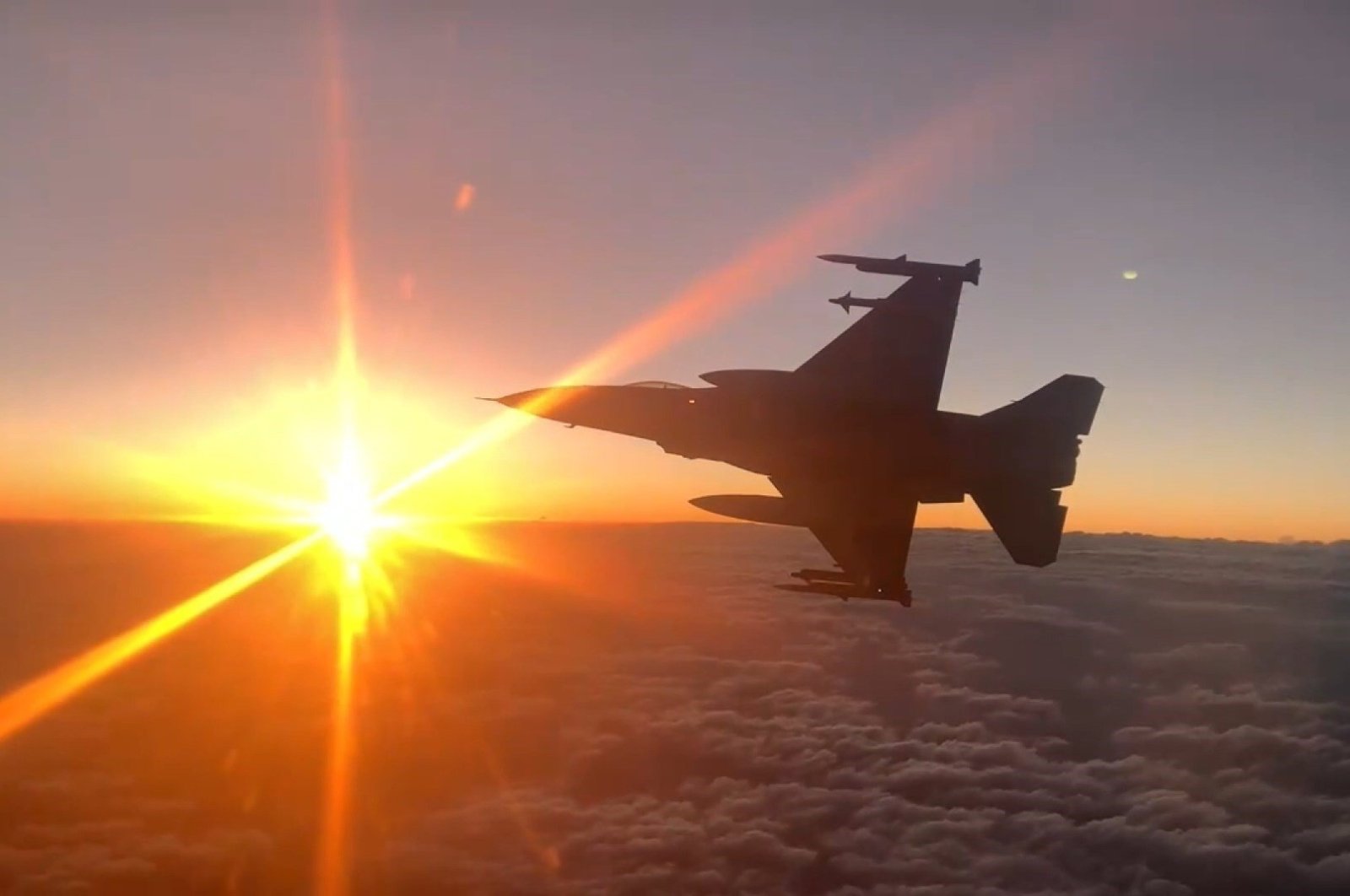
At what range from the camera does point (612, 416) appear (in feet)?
88.8

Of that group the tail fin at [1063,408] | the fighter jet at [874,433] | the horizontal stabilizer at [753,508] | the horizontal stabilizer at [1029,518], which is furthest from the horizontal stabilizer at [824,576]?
the tail fin at [1063,408]

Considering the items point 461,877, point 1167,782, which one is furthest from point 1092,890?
point 461,877

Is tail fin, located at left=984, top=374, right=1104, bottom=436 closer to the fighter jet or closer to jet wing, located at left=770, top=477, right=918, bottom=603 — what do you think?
the fighter jet

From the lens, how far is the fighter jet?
83.2 feet

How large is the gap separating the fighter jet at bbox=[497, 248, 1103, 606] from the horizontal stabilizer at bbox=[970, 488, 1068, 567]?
4cm

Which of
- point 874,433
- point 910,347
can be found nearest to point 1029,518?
point 874,433

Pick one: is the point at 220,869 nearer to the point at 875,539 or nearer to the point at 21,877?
the point at 21,877

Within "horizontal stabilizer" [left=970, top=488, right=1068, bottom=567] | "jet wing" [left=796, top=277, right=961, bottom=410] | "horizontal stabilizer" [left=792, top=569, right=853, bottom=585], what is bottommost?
"horizontal stabilizer" [left=792, top=569, right=853, bottom=585]

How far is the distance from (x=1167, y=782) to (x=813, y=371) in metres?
220

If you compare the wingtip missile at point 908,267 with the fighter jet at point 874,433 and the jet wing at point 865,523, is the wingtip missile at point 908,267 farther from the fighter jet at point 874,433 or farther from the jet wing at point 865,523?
the jet wing at point 865,523

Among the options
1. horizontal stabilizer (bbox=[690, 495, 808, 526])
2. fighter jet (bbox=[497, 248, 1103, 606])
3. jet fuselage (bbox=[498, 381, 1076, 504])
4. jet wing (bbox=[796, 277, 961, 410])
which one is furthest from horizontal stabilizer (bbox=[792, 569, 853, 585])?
jet wing (bbox=[796, 277, 961, 410])

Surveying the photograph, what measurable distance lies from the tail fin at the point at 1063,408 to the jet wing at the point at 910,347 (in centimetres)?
264

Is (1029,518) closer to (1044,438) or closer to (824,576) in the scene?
(1044,438)

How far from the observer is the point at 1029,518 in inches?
1038
